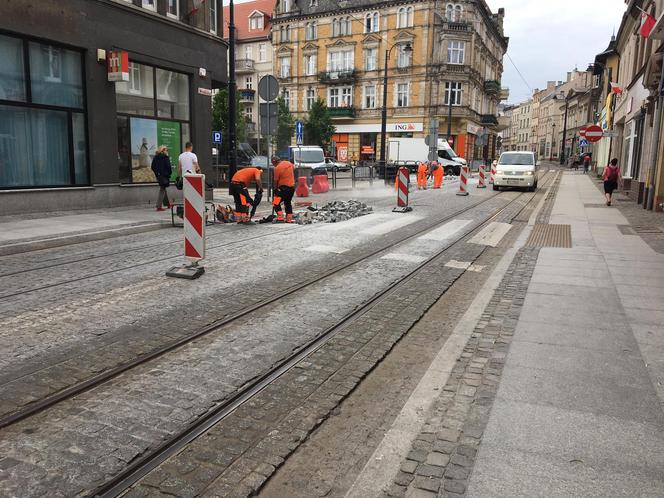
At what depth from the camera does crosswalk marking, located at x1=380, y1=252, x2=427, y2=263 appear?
8.77 metres

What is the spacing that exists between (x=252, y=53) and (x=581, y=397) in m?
67.7

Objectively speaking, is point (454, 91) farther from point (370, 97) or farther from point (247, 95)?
point (247, 95)

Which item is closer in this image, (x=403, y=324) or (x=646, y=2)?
(x=403, y=324)

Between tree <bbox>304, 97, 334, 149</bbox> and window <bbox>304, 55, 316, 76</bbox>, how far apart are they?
5.98 m

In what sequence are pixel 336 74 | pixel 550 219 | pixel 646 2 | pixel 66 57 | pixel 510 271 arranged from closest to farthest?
pixel 510 271 → pixel 66 57 → pixel 550 219 → pixel 646 2 → pixel 336 74

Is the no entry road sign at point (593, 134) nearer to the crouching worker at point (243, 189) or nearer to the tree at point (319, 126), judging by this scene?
the crouching worker at point (243, 189)

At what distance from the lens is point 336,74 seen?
59.1 meters

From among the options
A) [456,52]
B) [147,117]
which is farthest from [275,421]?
[456,52]

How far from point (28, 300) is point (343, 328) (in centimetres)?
354

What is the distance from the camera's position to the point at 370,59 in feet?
189

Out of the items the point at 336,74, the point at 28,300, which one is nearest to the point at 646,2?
the point at 28,300

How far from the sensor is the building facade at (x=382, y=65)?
5397 centimetres

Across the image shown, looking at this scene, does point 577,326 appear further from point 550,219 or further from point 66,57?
point 66,57

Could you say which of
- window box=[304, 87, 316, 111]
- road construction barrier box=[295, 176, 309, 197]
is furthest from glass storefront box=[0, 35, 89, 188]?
window box=[304, 87, 316, 111]
